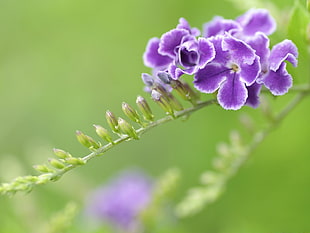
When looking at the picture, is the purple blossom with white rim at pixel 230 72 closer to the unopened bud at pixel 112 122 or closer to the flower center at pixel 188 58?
the flower center at pixel 188 58

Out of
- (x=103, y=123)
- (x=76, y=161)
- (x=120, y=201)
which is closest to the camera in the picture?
(x=76, y=161)

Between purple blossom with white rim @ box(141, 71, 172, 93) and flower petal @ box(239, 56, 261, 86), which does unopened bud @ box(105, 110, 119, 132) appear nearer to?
purple blossom with white rim @ box(141, 71, 172, 93)

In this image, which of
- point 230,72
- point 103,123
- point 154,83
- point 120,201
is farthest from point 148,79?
point 103,123

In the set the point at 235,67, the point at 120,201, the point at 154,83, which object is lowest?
the point at 235,67

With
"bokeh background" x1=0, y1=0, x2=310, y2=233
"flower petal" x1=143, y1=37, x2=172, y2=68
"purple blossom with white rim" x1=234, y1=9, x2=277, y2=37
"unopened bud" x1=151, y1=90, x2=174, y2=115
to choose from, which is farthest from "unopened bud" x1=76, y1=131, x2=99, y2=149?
"bokeh background" x1=0, y1=0, x2=310, y2=233

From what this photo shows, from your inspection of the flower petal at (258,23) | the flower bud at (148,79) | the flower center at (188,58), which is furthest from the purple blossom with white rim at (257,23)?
the flower bud at (148,79)

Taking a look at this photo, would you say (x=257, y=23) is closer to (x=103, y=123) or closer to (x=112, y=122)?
(x=112, y=122)
